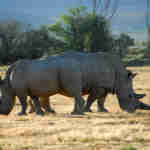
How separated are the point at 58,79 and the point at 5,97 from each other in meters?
1.82

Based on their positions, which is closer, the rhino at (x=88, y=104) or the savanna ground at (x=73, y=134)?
the savanna ground at (x=73, y=134)

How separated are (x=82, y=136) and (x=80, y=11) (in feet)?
166

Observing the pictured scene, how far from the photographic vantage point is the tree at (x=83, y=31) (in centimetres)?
5306

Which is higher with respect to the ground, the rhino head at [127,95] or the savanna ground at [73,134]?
the rhino head at [127,95]

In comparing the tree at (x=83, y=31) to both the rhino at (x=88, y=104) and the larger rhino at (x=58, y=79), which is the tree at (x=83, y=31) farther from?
the larger rhino at (x=58, y=79)

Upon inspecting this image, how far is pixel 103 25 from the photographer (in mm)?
54875

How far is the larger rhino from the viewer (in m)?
14.1

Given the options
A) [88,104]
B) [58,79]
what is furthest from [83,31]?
[58,79]

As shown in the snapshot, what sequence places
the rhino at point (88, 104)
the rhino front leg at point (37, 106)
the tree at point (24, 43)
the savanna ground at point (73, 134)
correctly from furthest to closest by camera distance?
1. the tree at point (24, 43)
2. the rhino at point (88, 104)
3. the rhino front leg at point (37, 106)
4. the savanna ground at point (73, 134)

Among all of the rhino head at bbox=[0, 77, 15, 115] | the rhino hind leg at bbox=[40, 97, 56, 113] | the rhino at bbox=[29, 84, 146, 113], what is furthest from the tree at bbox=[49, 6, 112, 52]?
the rhino head at bbox=[0, 77, 15, 115]

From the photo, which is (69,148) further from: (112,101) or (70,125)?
(112,101)

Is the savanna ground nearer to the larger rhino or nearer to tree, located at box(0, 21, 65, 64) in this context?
the larger rhino

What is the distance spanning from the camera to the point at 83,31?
55.3 meters

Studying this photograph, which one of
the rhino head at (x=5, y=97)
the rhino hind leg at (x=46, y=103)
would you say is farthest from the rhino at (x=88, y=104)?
the rhino head at (x=5, y=97)
